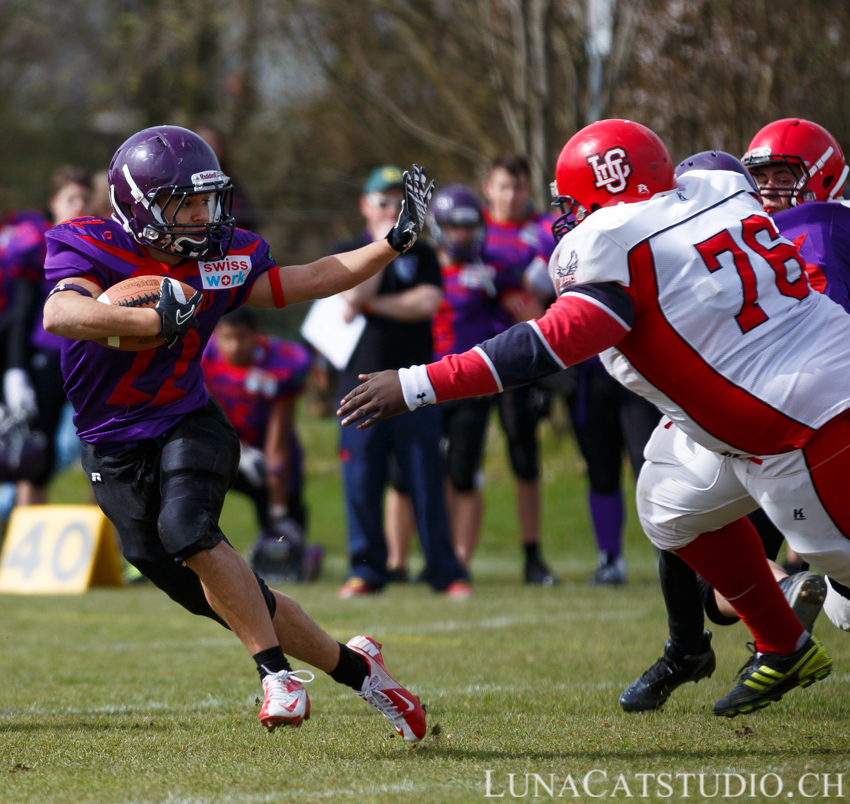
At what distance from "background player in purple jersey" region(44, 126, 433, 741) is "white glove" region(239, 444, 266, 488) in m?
4.13

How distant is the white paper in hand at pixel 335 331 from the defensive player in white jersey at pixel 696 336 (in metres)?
3.82

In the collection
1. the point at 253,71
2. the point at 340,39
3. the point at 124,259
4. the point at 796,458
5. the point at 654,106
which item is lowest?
the point at 796,458

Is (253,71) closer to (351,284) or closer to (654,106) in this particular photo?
(654,106)

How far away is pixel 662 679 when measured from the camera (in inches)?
153

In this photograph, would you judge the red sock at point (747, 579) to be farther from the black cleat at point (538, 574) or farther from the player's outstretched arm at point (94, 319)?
the black cleat at point (538, 574)

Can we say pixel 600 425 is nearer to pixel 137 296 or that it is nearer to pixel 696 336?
pixel 696 336

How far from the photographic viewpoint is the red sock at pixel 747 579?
12.1 ft

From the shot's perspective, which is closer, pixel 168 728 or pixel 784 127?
pixel 168 728

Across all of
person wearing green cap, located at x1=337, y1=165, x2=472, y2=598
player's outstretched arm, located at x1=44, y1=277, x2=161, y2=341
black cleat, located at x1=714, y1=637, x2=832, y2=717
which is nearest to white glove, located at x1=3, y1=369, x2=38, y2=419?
person wearing green cap, located at x1=337, y1=165, x2=472, y2=598

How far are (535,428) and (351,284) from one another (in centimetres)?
386

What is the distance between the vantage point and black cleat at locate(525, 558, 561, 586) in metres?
7.53

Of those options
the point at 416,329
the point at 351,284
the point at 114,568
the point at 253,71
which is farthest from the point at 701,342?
the point at 253,71

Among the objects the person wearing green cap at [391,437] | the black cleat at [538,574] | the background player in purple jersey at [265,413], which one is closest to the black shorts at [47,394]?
the background player in purple jersey at [265,413]

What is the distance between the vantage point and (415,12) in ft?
33.9
